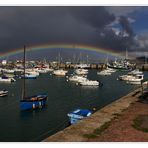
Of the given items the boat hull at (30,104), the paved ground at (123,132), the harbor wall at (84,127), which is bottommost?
the boat hull at (30,104)

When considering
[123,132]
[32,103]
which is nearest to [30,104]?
[32,103]

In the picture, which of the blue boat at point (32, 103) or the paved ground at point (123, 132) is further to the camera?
the blue boat at point (32, 103)

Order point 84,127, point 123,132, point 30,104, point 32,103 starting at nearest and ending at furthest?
point 123,132
point 84,127
point 30,104
point 32,103

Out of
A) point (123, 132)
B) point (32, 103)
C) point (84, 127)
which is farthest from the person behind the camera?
point (32, 103)

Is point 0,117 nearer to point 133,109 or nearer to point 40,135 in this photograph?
point 40,135

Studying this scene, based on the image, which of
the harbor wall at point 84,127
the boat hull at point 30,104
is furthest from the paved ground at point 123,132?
the boat hull at point 30,104

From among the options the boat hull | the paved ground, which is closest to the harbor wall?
the paved ground

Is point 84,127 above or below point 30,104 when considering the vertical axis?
above

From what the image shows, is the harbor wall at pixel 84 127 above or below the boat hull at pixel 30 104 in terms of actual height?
above

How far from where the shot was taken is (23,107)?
114 ft

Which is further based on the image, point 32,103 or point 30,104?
point 32,103

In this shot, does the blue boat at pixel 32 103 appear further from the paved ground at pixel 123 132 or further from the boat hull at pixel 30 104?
the paved ground at pixel 123 132

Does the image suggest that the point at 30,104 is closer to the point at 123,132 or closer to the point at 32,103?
the point at 32,103
